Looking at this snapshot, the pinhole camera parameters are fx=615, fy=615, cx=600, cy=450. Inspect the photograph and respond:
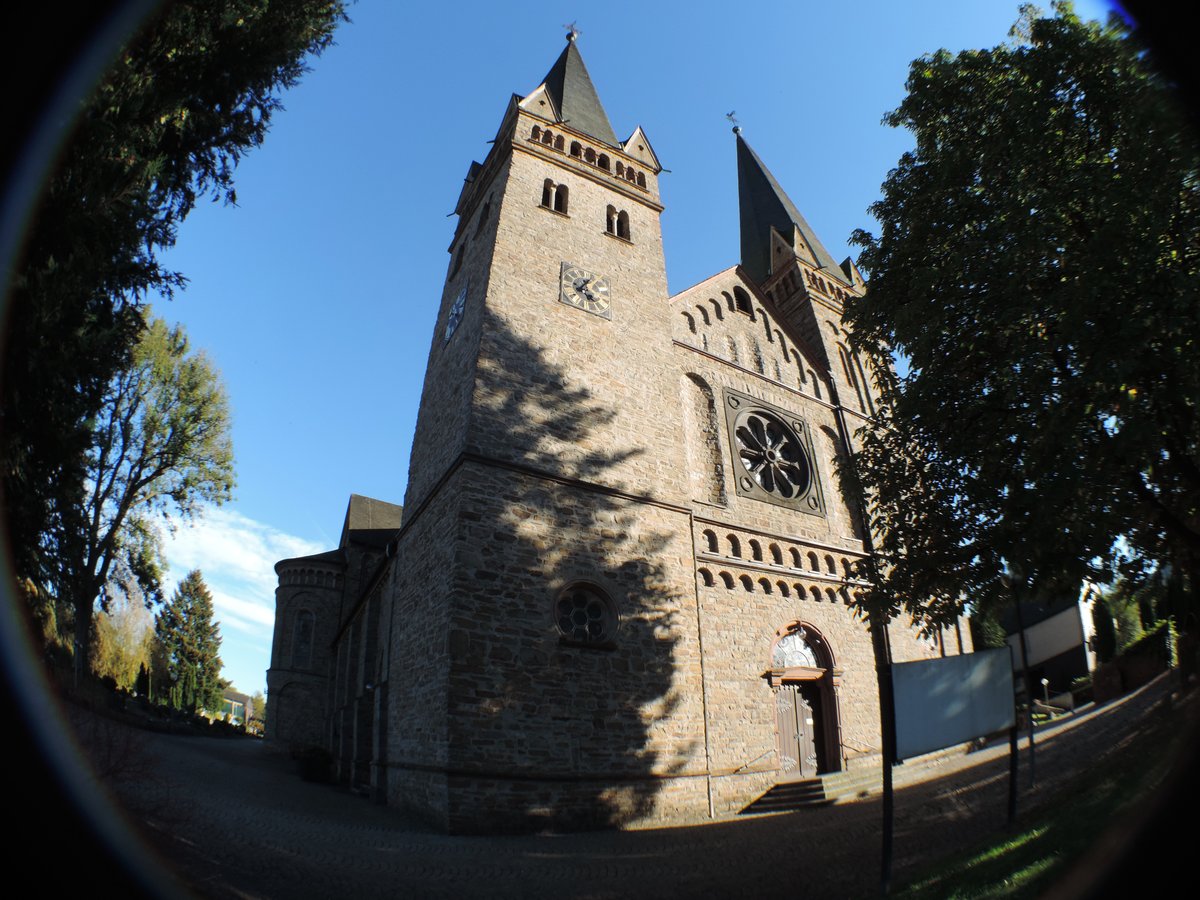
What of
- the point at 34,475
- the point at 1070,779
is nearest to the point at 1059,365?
the point at 1070,779

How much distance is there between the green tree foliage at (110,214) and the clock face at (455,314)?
6643 mm

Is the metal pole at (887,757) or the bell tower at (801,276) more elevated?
the bell tower at (801,276)

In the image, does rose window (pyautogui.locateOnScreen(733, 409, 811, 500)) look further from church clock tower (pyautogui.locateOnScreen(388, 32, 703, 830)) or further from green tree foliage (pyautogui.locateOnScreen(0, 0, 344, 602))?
green tree foliage (pyautogui.locateOnScreen(0, 0, 344, 602))

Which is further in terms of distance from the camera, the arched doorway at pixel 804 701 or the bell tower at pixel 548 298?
the arched doorway at pixel 804 701

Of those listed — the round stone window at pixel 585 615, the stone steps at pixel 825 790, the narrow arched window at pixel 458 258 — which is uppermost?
the narrow arched window at pixel 458 258

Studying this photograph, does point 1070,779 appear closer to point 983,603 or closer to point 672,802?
point 983,603

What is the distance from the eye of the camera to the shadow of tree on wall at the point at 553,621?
31.7 ft

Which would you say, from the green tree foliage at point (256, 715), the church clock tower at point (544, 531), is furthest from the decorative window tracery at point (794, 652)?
the green tree foliage at point (256, 715)

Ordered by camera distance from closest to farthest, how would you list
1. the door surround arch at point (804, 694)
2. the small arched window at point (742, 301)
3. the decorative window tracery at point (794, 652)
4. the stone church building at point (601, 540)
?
the stone church building at point (601, 540) → the door surround arch at point (804, 694) → the decorative window tracery at point (794, 652) → the small arched window at point (742, 301)

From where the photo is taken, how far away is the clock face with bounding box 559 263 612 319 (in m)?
14.9

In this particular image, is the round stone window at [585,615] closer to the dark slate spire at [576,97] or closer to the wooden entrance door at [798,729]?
the wooden entrance door at [798,729]

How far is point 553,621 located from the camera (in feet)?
35.5

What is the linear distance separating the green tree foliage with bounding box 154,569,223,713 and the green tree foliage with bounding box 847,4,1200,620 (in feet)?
159

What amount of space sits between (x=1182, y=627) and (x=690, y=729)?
7.35 meters
